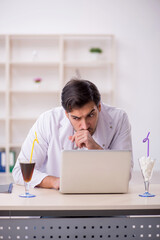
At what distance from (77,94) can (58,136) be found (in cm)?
33

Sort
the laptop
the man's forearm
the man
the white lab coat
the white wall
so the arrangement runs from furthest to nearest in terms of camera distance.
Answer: the white wall
the white lab coat
the man
the man's forearm
the laptop

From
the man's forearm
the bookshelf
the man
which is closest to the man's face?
the man

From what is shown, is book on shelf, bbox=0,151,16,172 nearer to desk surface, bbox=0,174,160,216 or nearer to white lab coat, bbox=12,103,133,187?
white lab coat, bbox=12,103,133,187

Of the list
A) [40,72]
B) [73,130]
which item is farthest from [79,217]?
[40,72]

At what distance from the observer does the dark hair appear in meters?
2.11

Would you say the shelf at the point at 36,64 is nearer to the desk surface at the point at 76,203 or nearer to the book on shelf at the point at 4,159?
the book on shelf at the point at 4,159

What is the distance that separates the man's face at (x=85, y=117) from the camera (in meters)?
2.13

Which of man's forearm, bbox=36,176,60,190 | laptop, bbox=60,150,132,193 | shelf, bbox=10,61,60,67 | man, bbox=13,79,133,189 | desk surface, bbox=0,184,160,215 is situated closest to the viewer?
desk surface, bbox=0,184,160,215

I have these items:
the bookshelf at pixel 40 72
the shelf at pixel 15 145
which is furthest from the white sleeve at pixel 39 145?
the bookshelf at pixel 40 72

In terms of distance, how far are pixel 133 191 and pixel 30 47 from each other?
4747 millimetres

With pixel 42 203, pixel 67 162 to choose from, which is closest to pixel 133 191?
pixel 67 162

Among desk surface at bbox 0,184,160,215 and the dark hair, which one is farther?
the dark hair

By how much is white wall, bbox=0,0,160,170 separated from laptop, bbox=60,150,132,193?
452 centimetres

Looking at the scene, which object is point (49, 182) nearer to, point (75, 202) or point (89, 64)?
point (75, 202)
